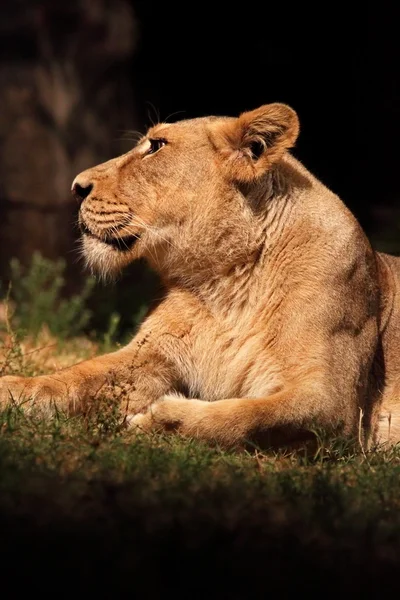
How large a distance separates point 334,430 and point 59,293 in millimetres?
5172

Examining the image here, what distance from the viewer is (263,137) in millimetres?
4609

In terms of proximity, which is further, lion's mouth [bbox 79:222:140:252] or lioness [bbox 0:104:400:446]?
lion's mouth [bbox 79:222:140:252]

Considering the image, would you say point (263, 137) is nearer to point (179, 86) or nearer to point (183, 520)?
point (183, 520)

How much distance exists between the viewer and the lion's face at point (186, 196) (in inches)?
182

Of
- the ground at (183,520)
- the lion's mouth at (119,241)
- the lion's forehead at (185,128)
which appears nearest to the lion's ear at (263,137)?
the lion's forehead at (185,128)

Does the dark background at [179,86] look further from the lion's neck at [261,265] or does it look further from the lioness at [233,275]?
Answer: the lion's neck at [261,265]

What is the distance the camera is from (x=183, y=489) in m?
3.21

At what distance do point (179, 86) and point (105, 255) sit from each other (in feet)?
20.1

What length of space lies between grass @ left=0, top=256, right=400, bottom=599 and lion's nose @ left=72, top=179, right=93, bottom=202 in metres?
1.21

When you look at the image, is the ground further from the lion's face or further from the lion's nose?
the lion's nose

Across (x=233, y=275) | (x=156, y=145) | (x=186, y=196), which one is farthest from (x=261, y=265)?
(x=156, y=145)

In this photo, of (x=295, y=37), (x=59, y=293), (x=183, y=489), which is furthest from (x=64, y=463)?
(x=295, y=37)

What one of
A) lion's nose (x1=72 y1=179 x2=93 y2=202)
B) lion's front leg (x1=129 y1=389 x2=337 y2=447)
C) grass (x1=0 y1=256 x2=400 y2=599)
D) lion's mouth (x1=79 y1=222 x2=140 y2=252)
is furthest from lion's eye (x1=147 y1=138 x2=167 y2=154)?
grass (x1=0 y1=256 x2=400 y2=599)

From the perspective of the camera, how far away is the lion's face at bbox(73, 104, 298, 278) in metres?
4.62
